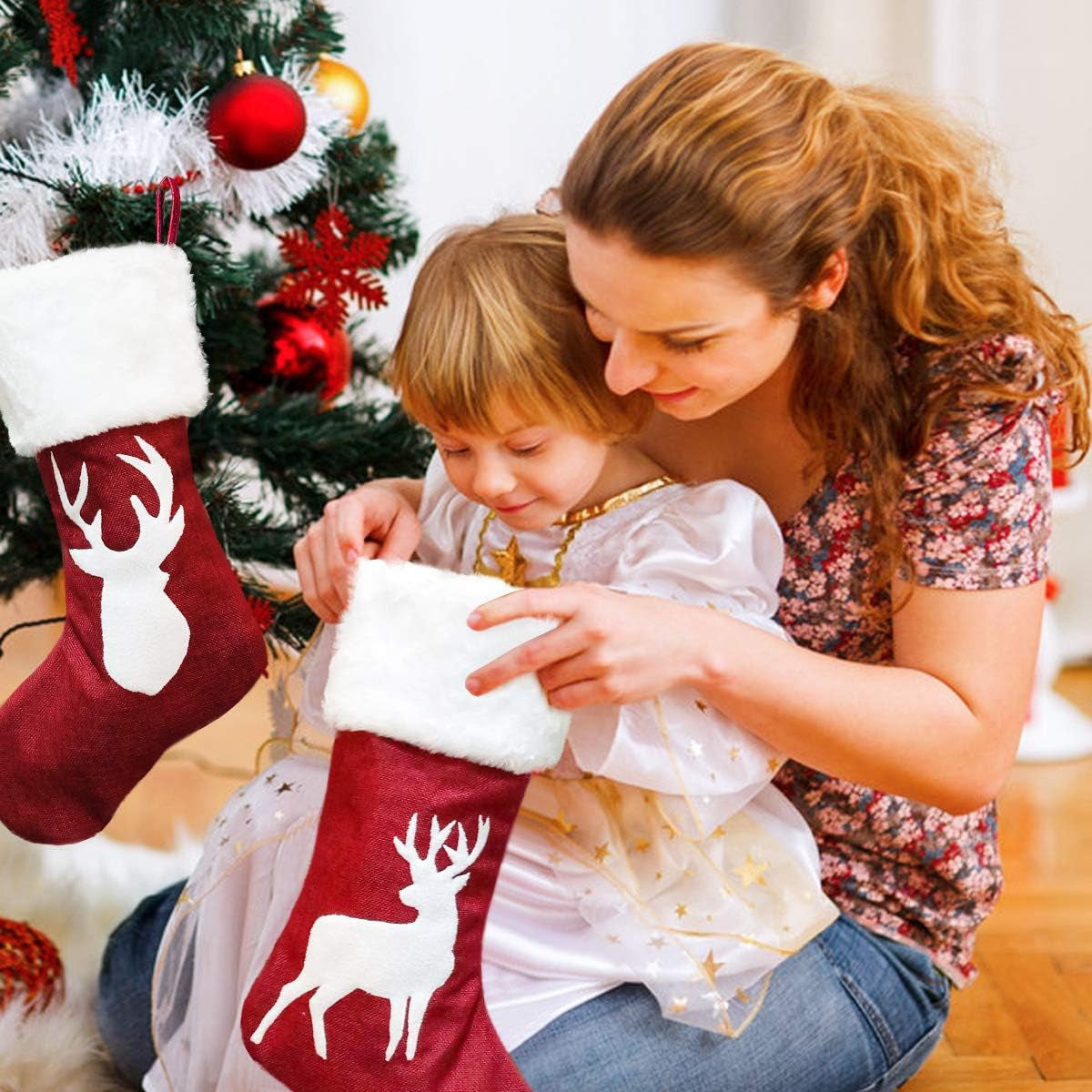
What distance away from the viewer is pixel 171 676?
1216 mm

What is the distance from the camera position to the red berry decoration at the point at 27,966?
4.41 feet

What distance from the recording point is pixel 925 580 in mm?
1137

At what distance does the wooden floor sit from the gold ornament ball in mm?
812

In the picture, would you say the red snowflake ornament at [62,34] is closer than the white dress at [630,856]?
No

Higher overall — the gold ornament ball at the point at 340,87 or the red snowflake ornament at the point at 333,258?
the gold ornament ball at the point at 340,87

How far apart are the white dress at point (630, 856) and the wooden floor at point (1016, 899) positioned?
1.24ft

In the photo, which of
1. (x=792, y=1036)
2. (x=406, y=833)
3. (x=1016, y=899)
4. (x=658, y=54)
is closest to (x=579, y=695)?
(x=406, y=833)

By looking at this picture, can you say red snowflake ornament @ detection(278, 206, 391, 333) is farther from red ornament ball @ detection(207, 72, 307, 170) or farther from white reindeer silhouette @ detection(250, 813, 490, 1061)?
white reindeer silhouette @ detection(250, 813, 490, 1061)

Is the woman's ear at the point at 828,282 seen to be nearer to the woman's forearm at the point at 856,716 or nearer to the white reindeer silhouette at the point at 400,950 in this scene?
the woman's forearm at the point at 856,716

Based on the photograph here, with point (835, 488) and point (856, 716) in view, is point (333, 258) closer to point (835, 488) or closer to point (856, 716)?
point (835, 488)

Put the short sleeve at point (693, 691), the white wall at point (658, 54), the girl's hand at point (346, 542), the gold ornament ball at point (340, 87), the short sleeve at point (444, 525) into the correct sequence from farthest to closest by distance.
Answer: the white wall at point (658, 54) → the gold ornament ball at point (340, 87) → the short sleeve at point (444, 525) → the girl's hand at point (346, 542) → the short sleeve at point (693, 691)

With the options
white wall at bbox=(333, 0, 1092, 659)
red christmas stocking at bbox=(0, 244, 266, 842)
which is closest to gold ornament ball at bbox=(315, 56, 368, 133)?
red christmas stocking at bbox=(0, 244, 266, 842)

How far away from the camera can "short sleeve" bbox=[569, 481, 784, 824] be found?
1075 mm

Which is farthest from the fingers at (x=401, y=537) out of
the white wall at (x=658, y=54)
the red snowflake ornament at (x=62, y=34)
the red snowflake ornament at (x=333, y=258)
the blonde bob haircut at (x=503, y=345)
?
the white wall at (x=658, y=54)
